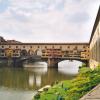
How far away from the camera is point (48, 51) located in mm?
114250

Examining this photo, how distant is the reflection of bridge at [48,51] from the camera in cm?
10957

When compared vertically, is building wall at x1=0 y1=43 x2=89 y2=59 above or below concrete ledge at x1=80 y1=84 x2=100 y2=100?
above

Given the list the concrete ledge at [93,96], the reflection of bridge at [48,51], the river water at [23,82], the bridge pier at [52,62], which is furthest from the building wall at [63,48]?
the concrete ledge at [93,96]

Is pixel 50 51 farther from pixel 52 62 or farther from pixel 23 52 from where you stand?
pixel 23 52

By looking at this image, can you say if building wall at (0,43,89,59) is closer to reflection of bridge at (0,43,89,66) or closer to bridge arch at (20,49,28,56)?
reflection of bridge at (0,43,89,66)

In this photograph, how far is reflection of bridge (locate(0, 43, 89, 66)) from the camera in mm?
109575

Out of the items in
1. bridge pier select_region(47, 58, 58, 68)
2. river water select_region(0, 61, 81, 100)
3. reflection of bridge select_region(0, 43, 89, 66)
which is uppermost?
reflection of bridge select_region(0, 43, 89, 66)

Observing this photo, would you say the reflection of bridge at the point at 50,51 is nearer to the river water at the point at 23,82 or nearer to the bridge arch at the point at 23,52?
the bridge arch at the point at 23,52

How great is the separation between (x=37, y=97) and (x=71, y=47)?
84.6 metres

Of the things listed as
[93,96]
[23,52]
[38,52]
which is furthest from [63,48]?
[93,96]

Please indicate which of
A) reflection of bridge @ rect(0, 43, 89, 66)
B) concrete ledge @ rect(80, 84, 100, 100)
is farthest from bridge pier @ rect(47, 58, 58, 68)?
concrete ledge @ rect(80, 84, 100, 100)

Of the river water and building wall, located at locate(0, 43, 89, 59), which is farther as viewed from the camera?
building wall, located at locate(0, 43, 89, 59)

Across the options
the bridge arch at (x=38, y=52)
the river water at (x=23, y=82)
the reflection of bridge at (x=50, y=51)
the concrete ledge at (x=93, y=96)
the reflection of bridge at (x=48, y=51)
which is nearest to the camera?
the concrete ledge at (x=93, y=96)

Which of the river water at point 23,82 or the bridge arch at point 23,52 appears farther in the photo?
the bridge arch at point 23,52
